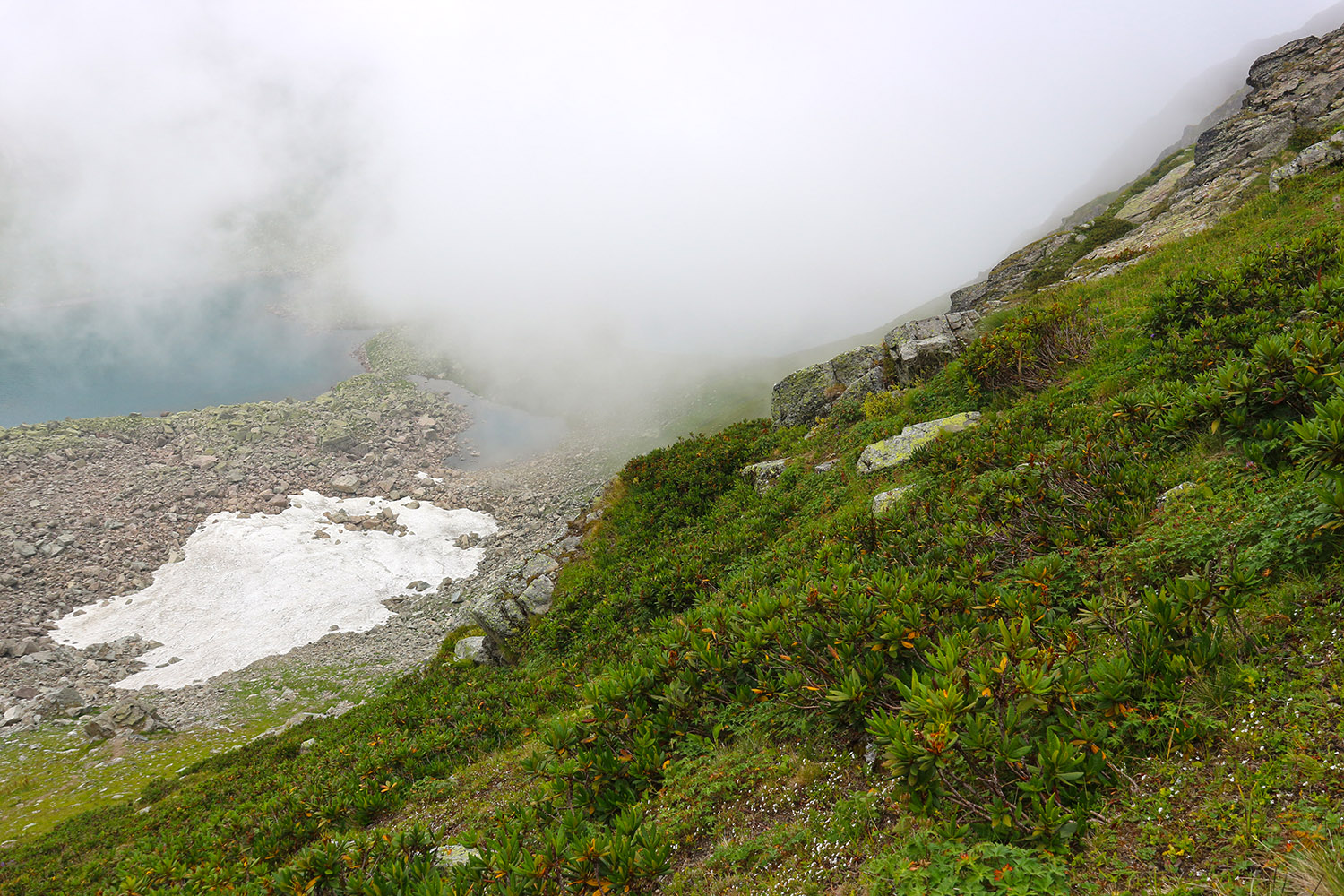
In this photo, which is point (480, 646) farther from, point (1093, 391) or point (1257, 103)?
point (1257, 103)

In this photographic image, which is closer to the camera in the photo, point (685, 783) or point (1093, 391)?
point (685, 783)

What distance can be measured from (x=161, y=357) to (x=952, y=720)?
141941 millimetres

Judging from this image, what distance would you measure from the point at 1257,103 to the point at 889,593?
58.3m

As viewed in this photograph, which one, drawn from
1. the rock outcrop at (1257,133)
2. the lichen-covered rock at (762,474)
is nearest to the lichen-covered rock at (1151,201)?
the rock outcrop at (1257,133)

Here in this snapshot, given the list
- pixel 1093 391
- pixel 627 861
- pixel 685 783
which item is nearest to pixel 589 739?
pixel 685 783

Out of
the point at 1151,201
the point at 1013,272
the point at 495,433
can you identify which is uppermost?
the point at 495,433

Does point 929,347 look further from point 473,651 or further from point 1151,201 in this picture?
point 1151,201

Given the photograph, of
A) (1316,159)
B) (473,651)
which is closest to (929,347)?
(1316,159)

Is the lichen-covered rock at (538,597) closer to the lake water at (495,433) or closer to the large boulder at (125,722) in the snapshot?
the large boulder at (125,722)

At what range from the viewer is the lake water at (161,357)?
3253 inches

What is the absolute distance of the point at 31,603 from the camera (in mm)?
33219

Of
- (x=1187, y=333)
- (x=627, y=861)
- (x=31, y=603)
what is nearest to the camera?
(x=627, y=861)

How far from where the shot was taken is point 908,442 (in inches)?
457

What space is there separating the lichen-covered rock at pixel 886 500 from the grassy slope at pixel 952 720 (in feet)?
0.87
